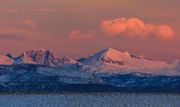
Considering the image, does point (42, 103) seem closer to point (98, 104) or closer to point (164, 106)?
point (98, 104)

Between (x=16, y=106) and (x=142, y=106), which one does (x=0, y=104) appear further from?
(x=142, y=106)

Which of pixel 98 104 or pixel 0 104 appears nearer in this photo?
pixel 0 104

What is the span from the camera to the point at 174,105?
117 m

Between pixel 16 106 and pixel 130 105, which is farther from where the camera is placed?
pixel 130 105

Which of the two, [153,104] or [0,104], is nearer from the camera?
[0,104]

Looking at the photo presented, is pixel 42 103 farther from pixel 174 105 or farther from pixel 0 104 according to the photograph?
pixel 174 105

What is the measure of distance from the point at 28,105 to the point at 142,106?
16634 mm

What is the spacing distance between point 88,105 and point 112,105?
5.90m

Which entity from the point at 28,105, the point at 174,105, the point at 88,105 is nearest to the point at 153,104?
the point at 174,105

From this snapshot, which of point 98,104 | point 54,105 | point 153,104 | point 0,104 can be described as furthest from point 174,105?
point 0,104

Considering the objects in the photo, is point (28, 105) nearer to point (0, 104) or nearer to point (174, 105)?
point (0, 104)

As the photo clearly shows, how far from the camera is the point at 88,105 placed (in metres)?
112

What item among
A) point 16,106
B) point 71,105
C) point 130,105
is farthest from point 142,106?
point 16,106

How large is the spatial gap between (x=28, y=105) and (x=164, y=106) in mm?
20399
